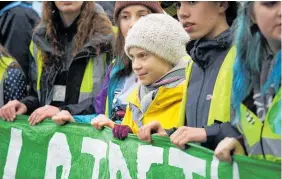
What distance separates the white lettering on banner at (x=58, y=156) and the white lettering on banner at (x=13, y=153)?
35cm

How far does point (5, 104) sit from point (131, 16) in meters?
1.23

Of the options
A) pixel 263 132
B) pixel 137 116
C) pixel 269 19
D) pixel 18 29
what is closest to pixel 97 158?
pixel 137 116

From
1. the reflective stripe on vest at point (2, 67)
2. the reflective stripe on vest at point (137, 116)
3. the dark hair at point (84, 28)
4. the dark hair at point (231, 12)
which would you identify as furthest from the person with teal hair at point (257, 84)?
the reflective stripe on vest at point (2, 67)

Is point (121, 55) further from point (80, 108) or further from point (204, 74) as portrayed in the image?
point (204, 74)

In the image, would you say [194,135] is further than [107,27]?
No

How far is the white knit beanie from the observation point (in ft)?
16.6

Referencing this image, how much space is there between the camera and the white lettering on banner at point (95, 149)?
16.7 ft

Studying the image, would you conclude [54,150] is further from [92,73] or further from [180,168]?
[180,168]

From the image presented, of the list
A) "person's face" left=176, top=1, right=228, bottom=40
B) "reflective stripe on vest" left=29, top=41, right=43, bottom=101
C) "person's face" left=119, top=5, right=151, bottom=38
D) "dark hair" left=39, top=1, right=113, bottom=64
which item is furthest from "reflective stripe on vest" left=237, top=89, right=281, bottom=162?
"reflective stripe on vest" left=29, top=41, right=43, bottom=101

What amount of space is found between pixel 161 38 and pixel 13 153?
1.49 metres

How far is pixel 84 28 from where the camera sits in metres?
6.30

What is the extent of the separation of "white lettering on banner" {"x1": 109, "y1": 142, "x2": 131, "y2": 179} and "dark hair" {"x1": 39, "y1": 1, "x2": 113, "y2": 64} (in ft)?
4.65

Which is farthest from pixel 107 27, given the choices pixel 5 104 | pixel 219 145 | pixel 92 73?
pixel 219 145

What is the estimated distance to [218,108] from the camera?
4.32 metres
